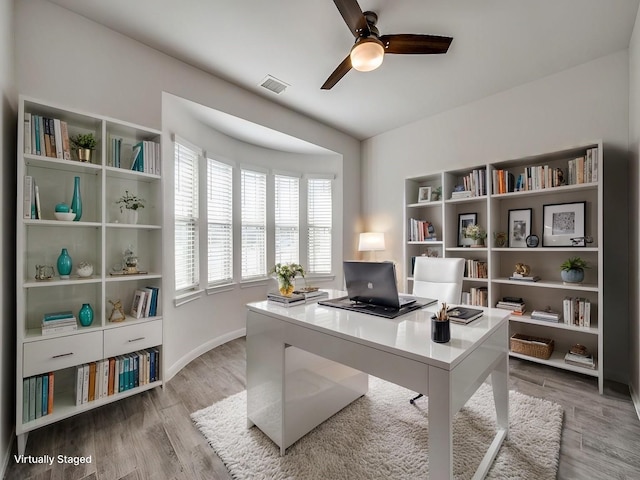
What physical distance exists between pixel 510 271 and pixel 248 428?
117 inches

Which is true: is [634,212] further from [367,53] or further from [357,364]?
[357,364]

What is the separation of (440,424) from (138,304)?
7.27 ft

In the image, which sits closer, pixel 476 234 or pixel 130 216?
pixel 130 216

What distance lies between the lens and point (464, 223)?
11.1 feet

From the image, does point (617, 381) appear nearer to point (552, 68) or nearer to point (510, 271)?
point (510, 271)

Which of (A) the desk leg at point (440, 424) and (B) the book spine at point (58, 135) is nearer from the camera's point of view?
(A) the desk leg at point (440, 424)

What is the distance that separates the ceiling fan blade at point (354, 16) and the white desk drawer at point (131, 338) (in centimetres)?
248

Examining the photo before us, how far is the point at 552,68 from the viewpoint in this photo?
2.73m

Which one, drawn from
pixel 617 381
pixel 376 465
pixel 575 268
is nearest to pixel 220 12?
pixel 376 465

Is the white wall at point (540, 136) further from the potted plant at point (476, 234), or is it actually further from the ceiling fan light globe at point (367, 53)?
the ceiling fan light globe at point (367, 53)

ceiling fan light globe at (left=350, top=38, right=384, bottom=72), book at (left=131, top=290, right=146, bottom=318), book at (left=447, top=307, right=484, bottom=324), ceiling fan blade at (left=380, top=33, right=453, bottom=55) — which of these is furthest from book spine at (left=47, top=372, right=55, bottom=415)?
ceiling fan blade at (left=380, top=33, right=453, bottom=55)

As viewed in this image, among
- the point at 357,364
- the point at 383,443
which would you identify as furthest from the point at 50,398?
the point at 383,443

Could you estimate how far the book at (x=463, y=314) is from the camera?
143 cm

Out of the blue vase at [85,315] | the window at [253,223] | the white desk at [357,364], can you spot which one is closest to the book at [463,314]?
the white desk at [357,364]
